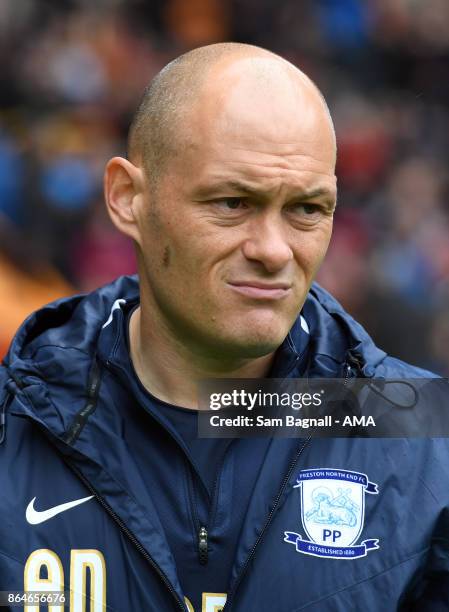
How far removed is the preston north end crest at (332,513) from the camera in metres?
Result: 2.06

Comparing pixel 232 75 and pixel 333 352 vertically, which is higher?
pixel 232 75

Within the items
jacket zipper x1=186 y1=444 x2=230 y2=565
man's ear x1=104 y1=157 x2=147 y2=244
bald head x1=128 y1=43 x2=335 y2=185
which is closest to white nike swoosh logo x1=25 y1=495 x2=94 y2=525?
jacket zipper x1=186 y1=444 x2=230 y2=565

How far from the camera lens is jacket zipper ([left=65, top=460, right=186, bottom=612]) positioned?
1.99 meters

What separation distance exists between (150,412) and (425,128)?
470cm

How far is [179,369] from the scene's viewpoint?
2.27m

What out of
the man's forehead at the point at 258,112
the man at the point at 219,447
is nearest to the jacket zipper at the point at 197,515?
the man at the point at 219,447

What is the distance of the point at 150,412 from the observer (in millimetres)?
2189

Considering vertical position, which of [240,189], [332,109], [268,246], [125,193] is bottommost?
[268,246]

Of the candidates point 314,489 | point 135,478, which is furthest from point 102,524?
point 314,489

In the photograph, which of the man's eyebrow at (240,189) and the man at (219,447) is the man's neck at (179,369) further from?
the man's eyebrow at (240,189)

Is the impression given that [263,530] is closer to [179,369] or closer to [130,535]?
[130,535]

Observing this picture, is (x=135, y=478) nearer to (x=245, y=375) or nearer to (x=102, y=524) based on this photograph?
(x=102, y=524)

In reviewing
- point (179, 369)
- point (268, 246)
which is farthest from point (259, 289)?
point (179, 369)

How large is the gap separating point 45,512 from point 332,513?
1.95 feet
